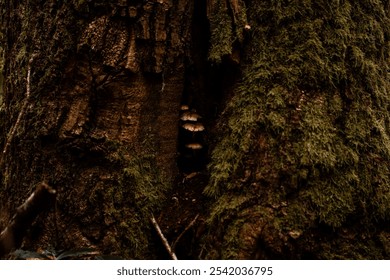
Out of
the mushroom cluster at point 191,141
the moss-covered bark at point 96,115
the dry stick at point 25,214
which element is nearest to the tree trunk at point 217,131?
the moss-covered bark at point 96,115

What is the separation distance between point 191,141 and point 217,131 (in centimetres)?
22

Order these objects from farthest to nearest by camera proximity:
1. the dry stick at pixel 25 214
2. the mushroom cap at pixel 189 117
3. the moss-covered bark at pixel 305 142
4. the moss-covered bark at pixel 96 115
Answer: the mushroom cap at pixel 189 117, the moss-covered bark at pixel 96 115, the moss-covered bark at pixel 305 142, the dry stick at pixel 25 214

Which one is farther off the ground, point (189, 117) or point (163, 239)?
point (189, 117)

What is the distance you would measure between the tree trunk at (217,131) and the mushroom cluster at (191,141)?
0.42 feet

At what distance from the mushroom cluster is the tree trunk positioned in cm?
13

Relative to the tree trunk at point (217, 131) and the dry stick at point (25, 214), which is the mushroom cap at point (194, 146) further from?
the dry stick at point (25, 214)

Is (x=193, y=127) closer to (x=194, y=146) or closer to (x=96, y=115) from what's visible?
(x=194, y=146)

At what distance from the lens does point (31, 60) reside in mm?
2289

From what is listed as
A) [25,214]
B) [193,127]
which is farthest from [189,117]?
[25,214]

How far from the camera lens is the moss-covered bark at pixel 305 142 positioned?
2.03 metres

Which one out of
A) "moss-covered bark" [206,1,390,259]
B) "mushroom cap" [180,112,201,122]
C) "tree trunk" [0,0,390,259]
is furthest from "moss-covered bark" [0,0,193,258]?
"moss-covered bark" [206,1,390,259]

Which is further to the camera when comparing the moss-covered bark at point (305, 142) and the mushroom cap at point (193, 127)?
the mushroom cap at point (193, 127)

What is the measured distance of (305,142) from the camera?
2113 mm

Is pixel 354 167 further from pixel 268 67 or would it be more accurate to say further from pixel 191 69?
pixel 191 69
